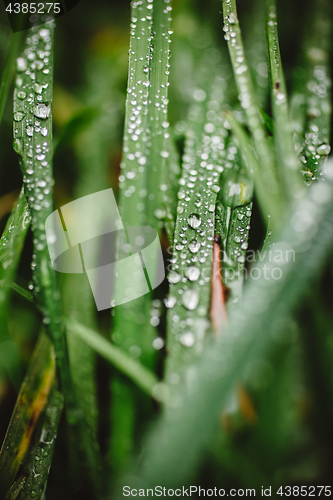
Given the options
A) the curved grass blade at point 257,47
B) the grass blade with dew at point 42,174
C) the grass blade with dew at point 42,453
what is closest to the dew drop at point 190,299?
the grass blade with dew at point 42,174

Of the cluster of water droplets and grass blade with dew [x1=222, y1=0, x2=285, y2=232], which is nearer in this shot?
grass blade with dew [x1=222, y1=0, x2=285, y2=232]

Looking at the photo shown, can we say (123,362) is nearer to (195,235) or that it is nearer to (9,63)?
(195,235)

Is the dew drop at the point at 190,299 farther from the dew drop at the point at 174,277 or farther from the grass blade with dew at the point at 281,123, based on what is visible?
the grass blade with dew at the point at 281,123

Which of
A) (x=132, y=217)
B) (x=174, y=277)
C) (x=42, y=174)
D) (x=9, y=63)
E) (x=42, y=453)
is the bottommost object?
(x=42, y=453)

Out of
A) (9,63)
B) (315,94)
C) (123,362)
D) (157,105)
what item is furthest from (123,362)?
A: (315,94)

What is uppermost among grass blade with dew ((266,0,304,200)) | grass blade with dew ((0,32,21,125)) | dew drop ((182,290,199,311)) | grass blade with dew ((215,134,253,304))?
grass blade with dew ((0,32,21,125))

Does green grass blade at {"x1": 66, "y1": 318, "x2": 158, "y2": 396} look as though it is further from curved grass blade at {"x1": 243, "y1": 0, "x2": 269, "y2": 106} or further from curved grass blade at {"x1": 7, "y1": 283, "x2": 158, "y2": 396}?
curved grass blade at {"x1": 243, "y1": 0, "x2": 269, "y2": 106}

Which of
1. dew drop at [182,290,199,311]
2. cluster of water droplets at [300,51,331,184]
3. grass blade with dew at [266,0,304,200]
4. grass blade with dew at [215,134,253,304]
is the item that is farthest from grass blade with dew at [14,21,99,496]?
cluster of water droplets at [300,51,331,184]
